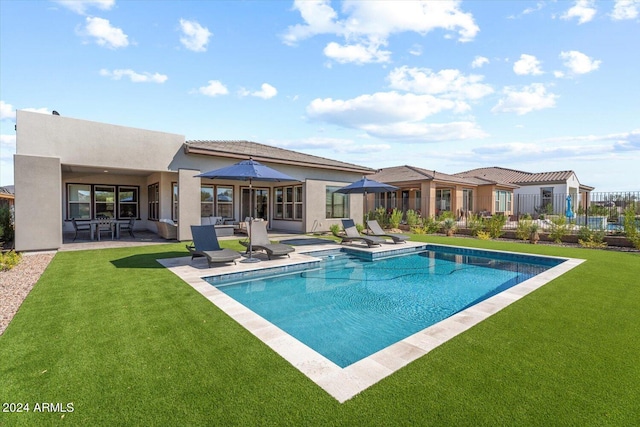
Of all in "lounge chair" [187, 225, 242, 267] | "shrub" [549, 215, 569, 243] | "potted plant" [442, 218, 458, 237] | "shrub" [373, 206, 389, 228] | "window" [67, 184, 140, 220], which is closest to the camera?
"lounge chair" [187, 225, 242, 267]

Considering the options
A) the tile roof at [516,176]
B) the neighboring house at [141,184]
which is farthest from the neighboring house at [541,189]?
the neighboring house at [141,184]

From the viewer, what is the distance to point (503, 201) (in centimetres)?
3056

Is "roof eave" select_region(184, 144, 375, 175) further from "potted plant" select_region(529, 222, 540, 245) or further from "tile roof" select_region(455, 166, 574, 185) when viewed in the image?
"tile roof" select_region(455, 166, 574, 185)

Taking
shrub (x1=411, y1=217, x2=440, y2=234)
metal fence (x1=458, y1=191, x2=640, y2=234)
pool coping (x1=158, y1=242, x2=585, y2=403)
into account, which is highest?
metal fence (x1=458, y1=191, x2=640, y2=234)

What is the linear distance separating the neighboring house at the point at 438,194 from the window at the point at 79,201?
20.8m

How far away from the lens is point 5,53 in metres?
10.0

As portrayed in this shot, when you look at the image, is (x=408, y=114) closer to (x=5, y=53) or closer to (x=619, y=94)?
(x=619, y=94)

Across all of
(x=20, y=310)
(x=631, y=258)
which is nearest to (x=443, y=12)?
(x=631, y=258)

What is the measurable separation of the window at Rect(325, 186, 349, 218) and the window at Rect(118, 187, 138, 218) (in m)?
11.3

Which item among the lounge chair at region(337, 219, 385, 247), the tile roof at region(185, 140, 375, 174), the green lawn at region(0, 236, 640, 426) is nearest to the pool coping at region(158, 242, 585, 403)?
the green lawn at region(0, 236, 640, 426)

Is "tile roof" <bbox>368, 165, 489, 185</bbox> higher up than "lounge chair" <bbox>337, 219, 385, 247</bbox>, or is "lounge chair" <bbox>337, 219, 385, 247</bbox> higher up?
"tile roof" <bbox>368, 165, 489, 185</bbox>

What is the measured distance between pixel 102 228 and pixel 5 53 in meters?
7.88

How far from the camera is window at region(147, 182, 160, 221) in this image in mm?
16391

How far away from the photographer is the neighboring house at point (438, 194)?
982 inches
